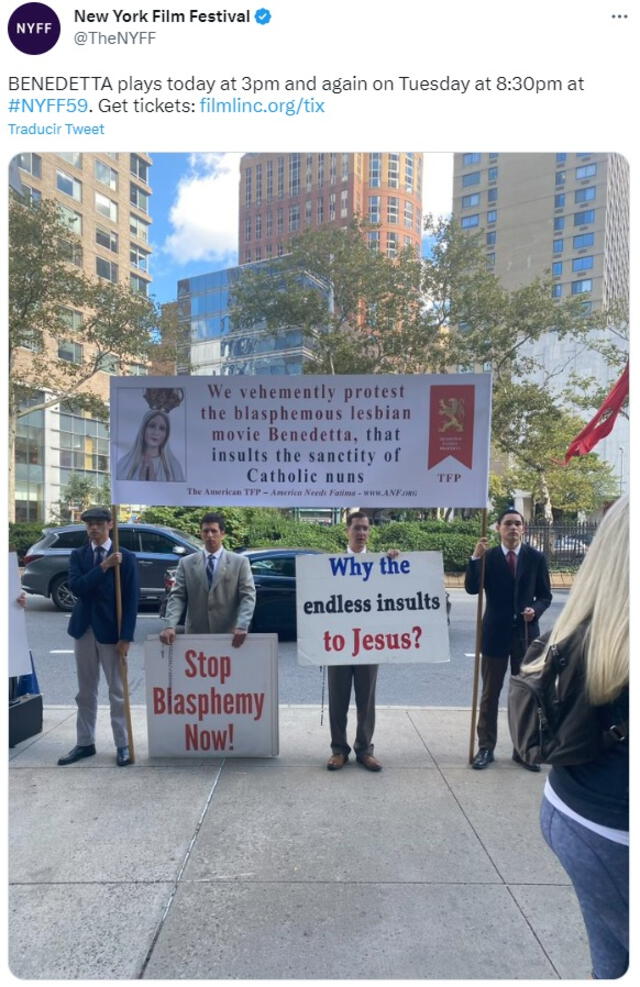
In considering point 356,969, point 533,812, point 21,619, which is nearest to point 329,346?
point 21,619

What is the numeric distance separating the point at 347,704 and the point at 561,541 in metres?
18.6

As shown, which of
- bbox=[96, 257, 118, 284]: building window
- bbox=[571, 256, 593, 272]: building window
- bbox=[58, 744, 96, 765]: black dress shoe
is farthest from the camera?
bbox=[571, 256, 593, 272]: building window

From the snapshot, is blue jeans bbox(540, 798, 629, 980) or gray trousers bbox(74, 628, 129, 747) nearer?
blue jeans bbox(540, 798, 629, 980)

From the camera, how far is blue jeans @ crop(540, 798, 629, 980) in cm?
154

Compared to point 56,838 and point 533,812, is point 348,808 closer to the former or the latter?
point 533,812

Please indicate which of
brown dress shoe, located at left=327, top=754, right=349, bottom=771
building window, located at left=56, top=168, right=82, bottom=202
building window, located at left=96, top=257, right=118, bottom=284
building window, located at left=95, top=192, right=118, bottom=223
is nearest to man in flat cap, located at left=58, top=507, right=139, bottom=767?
brown dress shoe, located at left=327, top=754, right=349, bottom=771

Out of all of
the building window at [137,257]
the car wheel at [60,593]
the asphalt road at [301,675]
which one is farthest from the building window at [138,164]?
the building window at [137,257]

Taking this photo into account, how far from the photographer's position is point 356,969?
2334mm

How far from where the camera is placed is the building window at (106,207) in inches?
1310

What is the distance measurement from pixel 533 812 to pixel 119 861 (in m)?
2.45

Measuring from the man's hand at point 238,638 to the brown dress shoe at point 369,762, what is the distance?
1.21m

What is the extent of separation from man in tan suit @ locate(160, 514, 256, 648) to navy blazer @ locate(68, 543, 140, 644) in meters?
0.31

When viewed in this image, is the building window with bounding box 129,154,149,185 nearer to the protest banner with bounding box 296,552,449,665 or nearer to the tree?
the protest banner with bounding box 296,552,449,665

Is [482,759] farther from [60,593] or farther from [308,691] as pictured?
[60,593]
